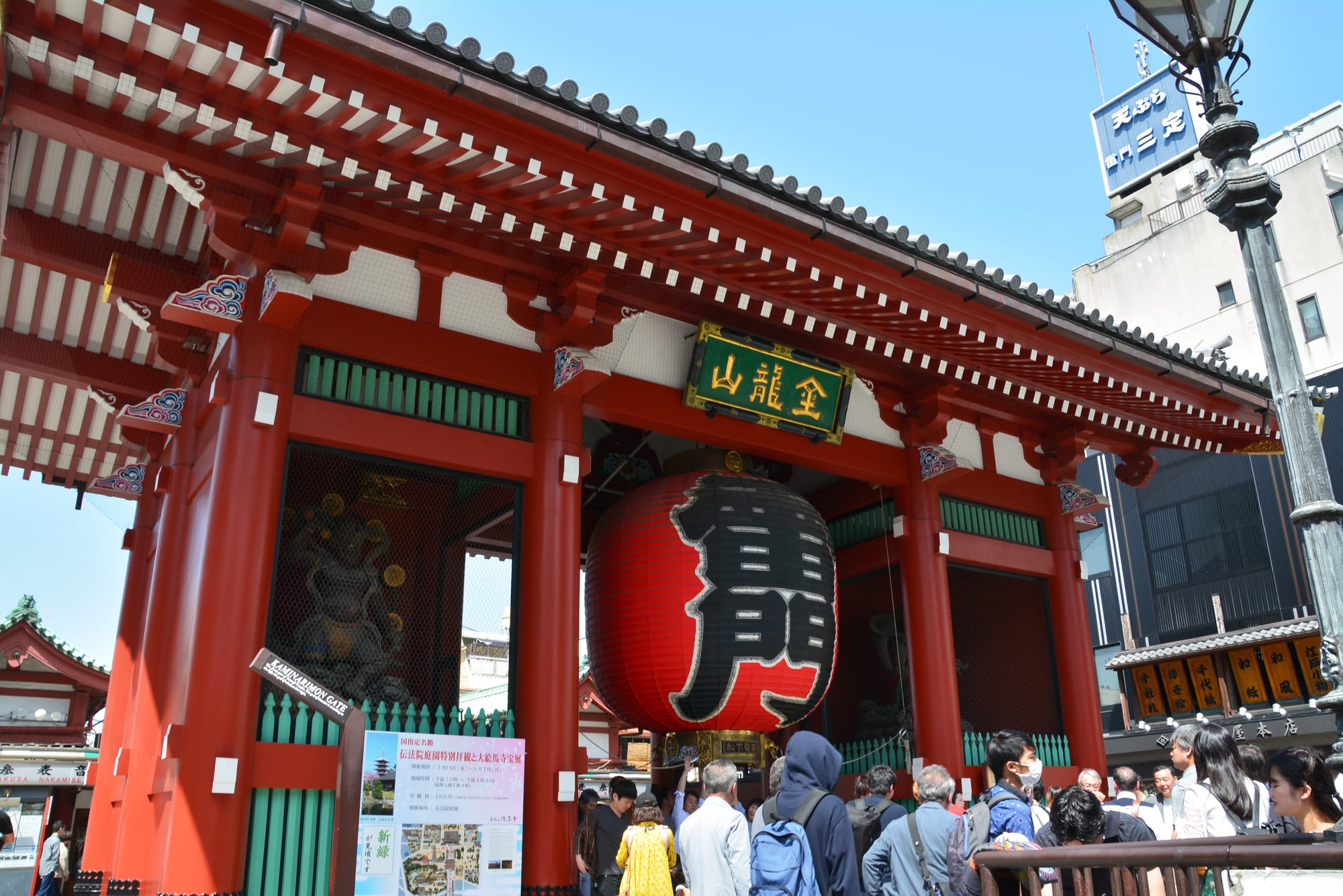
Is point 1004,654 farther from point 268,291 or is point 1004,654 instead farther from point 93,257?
point 93,257

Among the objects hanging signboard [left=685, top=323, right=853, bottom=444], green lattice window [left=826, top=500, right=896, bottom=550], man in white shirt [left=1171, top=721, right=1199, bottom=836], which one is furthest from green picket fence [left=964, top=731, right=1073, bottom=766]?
man in white shirt [left=1171, top=721, right=1199, bottom=836]

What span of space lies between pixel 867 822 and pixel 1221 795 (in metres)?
1.78

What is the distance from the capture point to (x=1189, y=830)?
4.64m

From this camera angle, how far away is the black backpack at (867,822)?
17.9 feet

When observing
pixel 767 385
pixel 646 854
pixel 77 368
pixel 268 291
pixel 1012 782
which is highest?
pixel 77 368

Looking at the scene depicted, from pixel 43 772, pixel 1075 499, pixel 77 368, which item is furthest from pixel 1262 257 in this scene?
pixel 43 772

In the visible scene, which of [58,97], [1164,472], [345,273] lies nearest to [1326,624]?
[345,273]

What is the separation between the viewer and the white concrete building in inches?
928

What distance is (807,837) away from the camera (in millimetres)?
4504

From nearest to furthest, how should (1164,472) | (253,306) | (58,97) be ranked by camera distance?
(58,97) < (253,306) < (1164,472)

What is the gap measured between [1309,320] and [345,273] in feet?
80.4

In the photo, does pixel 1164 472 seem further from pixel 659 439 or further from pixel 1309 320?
pixel 659 439

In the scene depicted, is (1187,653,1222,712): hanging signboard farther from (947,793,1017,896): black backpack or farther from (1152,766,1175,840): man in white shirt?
(947,793,1017,896): black backpack

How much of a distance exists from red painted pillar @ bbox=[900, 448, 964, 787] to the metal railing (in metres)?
5.03
